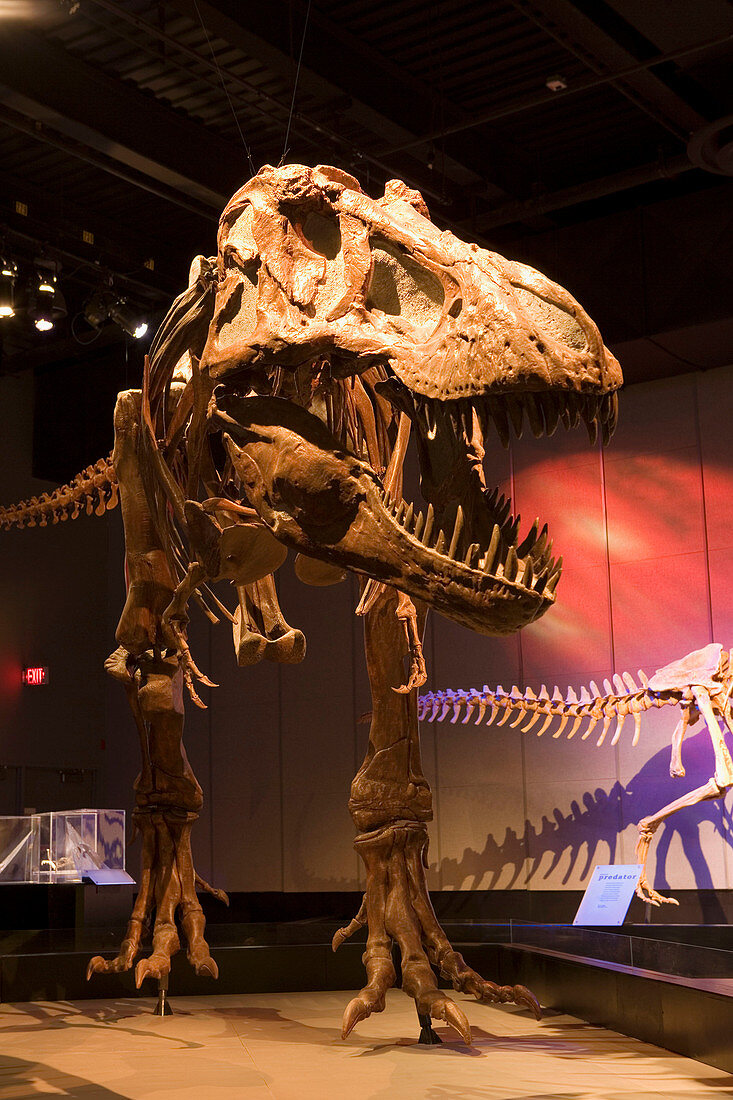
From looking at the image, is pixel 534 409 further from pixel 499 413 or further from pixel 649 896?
pixel 649 896

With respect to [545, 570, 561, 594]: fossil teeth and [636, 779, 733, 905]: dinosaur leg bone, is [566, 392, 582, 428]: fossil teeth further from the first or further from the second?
[636, 779, 733, 905]: dinosaur leg bone

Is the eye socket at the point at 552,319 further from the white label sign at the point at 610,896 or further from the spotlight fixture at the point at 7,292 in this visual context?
the spotlight fixture at the point at 7,292

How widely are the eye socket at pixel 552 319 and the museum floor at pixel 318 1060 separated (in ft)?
7.96

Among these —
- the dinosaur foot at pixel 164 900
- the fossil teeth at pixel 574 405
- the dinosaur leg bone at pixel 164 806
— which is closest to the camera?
the fossil teeth at pixel 574 405

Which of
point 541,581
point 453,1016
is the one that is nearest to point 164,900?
point 453,1016

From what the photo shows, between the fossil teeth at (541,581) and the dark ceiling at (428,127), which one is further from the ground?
the dark ceiling at (428,127)

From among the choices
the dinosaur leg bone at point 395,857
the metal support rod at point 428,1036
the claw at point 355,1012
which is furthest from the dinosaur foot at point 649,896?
the claw at point 355,1012

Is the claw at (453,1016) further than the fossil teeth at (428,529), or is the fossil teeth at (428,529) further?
the claw at (453,1016)

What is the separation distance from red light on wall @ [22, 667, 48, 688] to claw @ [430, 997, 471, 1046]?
10.7m

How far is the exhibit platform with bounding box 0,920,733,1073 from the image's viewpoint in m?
4.68

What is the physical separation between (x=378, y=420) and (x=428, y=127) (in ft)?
16.7

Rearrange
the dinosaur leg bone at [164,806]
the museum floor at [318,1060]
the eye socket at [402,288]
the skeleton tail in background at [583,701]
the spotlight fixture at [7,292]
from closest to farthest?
the eye socket at [402,288] → the museum floor at [318,1060] → the dinosaur leg bone at [164,806] → the skeleton tail in background at [583,701] → the spotlight fixture at [7,292]

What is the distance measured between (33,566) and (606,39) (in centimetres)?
936

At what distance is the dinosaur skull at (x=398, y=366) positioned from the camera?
3.05m
